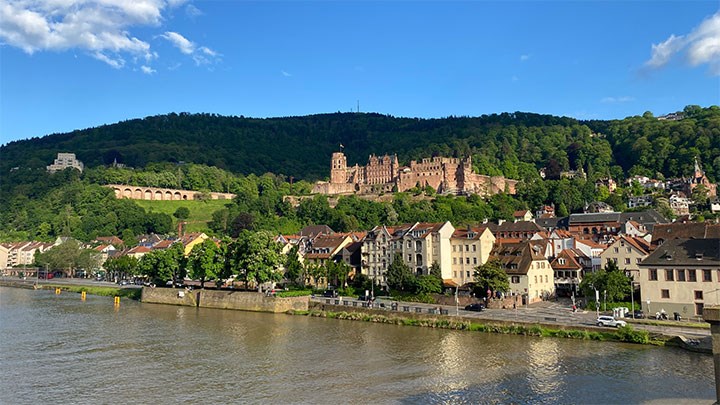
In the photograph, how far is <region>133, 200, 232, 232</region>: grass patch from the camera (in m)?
143

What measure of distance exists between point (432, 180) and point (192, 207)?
227ft

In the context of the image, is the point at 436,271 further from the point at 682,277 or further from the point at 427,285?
the point at 682,277

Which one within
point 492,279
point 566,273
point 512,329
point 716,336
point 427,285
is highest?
point 566,273

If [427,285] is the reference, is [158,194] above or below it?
above

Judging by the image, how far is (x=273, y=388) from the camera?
2892 centimetres

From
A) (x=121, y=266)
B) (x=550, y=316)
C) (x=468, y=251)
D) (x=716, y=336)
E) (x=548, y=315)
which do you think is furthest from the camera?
(x=121, y=266)

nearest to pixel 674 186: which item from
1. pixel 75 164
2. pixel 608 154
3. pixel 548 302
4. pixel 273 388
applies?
pixel 608 154

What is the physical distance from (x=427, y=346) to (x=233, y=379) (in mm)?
13749

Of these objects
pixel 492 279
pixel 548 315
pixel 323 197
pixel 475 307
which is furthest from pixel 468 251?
pixel 323 197

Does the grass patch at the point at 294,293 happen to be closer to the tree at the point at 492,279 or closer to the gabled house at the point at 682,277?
the tree at the point at 492,279

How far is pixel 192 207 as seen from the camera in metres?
157

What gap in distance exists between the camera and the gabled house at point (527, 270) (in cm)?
5368

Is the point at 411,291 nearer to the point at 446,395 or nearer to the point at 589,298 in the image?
the point at 589,298

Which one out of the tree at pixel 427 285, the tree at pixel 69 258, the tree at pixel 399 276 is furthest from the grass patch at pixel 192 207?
the tree at pixel 427 285
